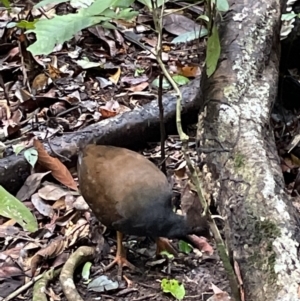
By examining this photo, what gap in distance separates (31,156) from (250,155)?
1.50m

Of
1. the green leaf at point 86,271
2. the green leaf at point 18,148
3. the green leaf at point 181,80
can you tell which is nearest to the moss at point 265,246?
the green leaf at point 86,271

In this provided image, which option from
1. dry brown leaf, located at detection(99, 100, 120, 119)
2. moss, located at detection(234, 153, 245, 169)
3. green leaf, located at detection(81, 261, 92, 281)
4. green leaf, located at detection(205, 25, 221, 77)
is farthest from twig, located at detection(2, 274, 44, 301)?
dry brown leaf, located at detection(99, 100, 120, 119)

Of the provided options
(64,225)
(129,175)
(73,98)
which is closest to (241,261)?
(129,175)

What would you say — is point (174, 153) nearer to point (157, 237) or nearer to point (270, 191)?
point (157, 237)

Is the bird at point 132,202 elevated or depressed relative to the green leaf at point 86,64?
elevated

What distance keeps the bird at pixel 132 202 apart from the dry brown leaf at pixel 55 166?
0.62m

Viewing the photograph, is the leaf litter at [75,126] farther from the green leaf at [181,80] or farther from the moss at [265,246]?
the moss at [265,246]

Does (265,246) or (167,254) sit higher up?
(265,246)

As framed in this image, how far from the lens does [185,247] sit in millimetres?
3387

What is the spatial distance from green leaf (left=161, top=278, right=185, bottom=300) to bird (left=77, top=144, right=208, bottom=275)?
0.79 feet

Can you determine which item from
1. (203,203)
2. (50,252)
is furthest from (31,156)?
(203,203)

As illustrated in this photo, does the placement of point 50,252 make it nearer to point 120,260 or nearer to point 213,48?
point 120,260

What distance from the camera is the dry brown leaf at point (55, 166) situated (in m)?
3.98

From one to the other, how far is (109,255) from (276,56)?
152cm
